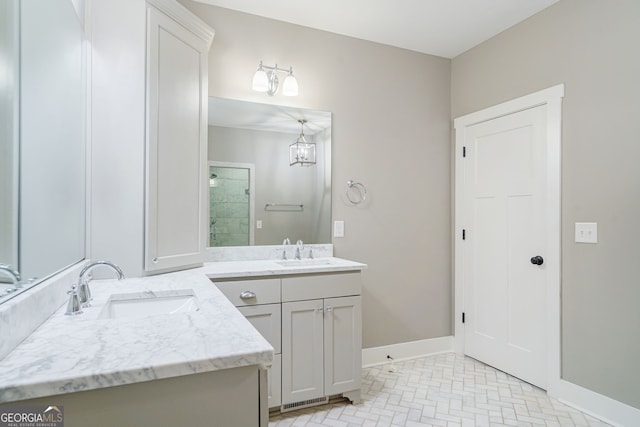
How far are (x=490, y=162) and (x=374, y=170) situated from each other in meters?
0.91

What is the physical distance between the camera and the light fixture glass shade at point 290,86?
256cm

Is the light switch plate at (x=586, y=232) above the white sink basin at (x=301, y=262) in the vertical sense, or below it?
above

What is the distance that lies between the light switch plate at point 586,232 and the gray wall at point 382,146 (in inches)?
44.1

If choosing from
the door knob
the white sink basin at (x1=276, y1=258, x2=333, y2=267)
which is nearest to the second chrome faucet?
the white sink basin at (x1=276, y1=258, x2=333, y2=267)

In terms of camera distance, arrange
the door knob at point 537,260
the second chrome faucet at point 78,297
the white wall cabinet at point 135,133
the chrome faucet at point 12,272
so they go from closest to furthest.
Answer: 1. the chrome faucet at point 12,272
2. the second chrome faucet at point 78,297
3. the white wall cabinet at point 135,133
4. the door knob at point 537,260

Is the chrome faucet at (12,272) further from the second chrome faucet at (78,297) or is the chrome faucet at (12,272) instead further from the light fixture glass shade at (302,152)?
the light fixture glass shade at (302,152)

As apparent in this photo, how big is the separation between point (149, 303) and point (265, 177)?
135 centimetres

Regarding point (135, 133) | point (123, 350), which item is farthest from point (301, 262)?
point (123, 350)

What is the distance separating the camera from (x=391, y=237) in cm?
303

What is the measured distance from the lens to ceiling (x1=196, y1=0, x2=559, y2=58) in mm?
Answer: 2436

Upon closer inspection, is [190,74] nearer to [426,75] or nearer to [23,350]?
[23,350]

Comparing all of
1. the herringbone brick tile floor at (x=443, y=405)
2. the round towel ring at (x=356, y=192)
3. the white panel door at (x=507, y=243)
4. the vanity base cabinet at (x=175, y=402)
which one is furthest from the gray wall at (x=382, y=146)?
the vanity base cabinet at (x=175, y=402)

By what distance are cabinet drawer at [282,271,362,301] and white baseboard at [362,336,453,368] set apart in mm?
843

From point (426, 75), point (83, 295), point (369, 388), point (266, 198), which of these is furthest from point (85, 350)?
point (426, 75)
